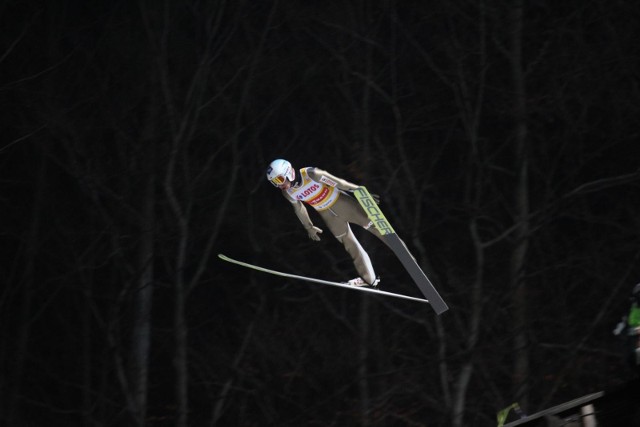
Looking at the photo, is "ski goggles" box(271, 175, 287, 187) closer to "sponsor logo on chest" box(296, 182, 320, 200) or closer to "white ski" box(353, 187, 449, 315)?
"sponsor logo on chest" box(296, 182, 320, 200)

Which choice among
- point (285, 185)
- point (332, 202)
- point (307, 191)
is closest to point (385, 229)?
point (332, 202)

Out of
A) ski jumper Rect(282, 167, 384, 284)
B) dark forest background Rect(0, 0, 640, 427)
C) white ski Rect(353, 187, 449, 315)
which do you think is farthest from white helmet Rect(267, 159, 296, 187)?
dark forest background Rect(0, 0, 640, 427)

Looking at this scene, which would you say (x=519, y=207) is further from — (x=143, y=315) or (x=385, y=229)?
(x=385, y=229)

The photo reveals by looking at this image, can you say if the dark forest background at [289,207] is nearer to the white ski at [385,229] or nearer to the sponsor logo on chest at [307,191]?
the white ski at [385,229]

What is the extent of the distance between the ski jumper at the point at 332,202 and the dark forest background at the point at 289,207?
8.55 metres

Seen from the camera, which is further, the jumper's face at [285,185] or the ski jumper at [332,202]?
the ski jumper at [332,202]

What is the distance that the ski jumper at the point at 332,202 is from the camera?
19.9 ft

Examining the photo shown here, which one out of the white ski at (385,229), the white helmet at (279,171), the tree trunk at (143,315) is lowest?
the white ski at (385,229)

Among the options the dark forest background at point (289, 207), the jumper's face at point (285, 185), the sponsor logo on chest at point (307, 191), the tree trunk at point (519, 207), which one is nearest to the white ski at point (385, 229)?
the sponsor logo on chest at point (307, 191)

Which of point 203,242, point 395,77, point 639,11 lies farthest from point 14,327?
point 639,11

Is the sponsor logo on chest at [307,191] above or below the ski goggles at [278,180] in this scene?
above

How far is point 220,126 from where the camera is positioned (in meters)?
16.6

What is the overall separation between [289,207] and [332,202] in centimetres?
887

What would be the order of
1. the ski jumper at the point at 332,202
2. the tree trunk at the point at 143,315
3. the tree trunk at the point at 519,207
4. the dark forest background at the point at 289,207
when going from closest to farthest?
1. the ski jumper at the point at 332,202
2. the tree trunk at the point at 519,207
3. the dark forest background at the point at 289,207
4. the tree trunk at the point at 143,315
